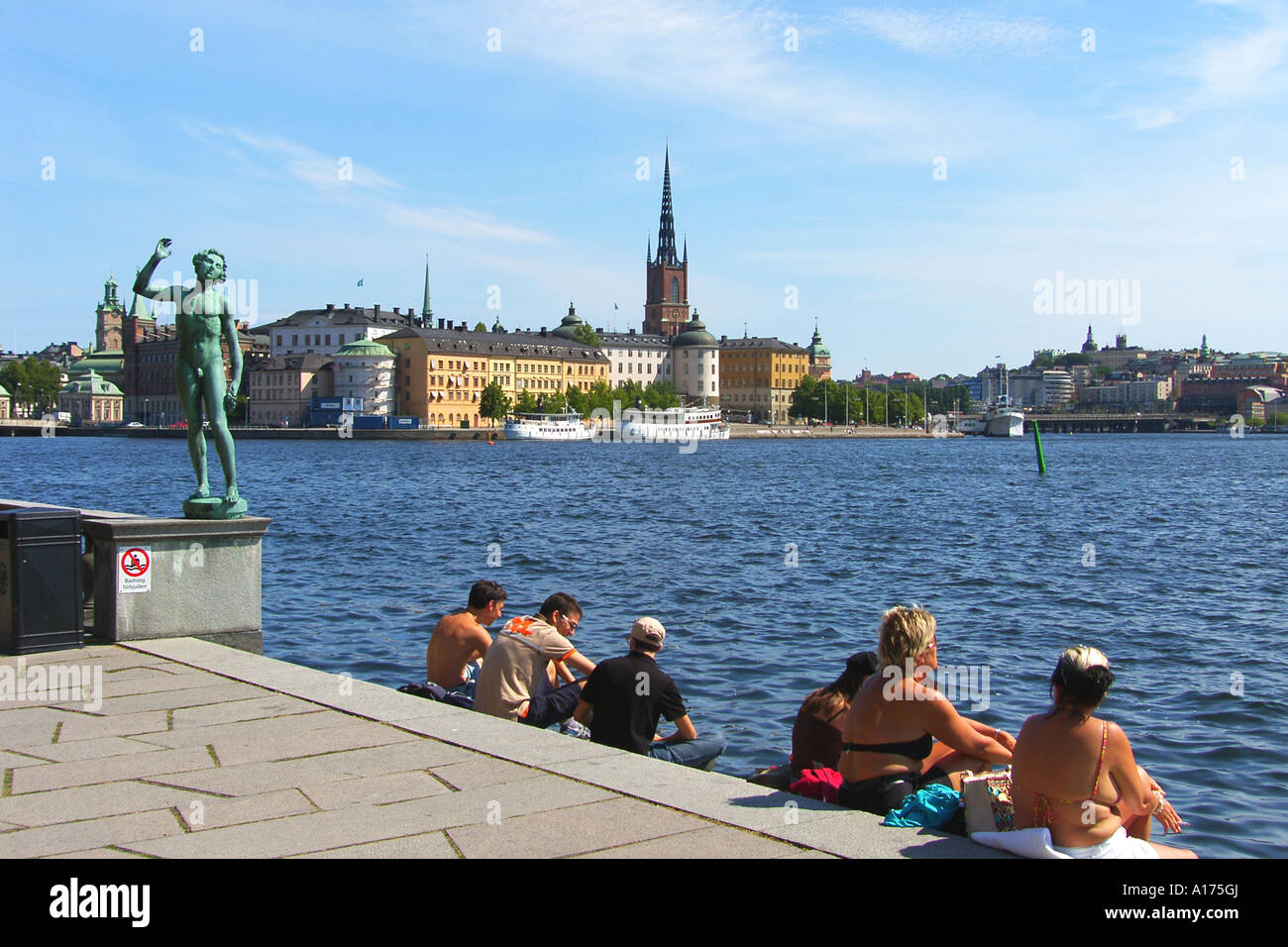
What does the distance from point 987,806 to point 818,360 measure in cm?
19323

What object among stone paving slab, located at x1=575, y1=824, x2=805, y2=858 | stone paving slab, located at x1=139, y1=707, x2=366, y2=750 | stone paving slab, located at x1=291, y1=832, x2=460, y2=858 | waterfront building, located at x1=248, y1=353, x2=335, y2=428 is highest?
waterfront building, located at x1=248, y1=353, x2=335, y2=428

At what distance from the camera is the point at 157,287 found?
31.5 ft

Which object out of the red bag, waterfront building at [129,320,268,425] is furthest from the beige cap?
waterfront building at [129,320,268,425]

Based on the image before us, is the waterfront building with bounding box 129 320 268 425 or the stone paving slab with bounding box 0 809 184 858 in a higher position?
the waterfront building with bounding box 129 320 268 425

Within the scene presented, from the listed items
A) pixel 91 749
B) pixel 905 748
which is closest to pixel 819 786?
pixel 905 748

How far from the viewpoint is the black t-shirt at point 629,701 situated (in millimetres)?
7098

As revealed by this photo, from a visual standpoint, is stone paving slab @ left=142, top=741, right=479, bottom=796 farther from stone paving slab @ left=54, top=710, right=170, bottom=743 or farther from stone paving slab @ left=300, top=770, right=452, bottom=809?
stone paving slab @ left=54, top=710, right=170, bottom=743

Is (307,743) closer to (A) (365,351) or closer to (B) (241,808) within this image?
(B) (241,808)

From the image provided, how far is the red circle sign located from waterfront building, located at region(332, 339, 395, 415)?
126 meters

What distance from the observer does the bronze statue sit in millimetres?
9734

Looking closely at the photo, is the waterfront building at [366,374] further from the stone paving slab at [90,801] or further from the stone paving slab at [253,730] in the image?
the stone paving slab at [90,801]

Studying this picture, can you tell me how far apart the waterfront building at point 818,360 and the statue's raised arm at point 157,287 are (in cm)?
17973
